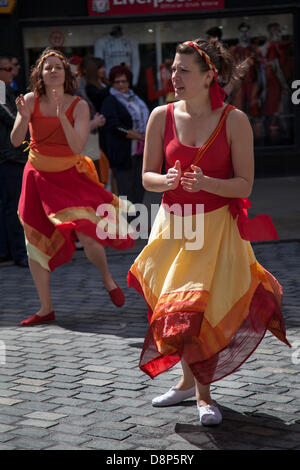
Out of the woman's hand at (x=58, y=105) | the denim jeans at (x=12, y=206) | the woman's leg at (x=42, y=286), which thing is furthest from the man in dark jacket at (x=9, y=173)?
the woman's hand at (x=58, y=105)

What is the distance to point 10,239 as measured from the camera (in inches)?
360

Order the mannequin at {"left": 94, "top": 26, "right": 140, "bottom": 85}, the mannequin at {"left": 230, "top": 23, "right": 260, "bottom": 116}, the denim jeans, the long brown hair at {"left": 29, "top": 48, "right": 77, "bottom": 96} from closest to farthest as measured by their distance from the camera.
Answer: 1. the long brown hair at {"left": 29, "top": 48, "right": 77, "bottom": 96}
2. the denim jeans
3. the mannequin at {"left": 94, "top": 26, "right": 140, "bottom": 85}
4. the mannequin at {"left": 230, "top": 23, "right": 260, "bottom": 116}

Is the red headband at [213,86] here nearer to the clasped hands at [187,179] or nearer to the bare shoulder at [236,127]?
the bare shoulder at [236,127]

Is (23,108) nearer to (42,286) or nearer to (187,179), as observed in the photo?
(42,286)

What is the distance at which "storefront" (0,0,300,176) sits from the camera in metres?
15.2

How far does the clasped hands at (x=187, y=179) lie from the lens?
4027 millimetres

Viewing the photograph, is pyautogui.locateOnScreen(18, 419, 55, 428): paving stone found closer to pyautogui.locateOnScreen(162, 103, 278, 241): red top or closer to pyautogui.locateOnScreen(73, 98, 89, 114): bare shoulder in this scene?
pyautogui.locateOnScreen(162, 103, 278, 241): red top

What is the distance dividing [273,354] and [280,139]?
1096 cm

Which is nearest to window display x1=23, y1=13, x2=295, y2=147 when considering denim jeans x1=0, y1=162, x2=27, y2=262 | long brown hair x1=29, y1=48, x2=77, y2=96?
denim jeans x1=0, y1=162, x2=27, y2=262

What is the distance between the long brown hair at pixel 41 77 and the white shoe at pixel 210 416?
124 inches

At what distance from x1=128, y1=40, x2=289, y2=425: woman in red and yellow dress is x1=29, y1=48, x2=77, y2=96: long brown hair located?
7.41ft

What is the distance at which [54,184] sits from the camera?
659cm

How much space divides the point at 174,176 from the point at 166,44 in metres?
11.9
